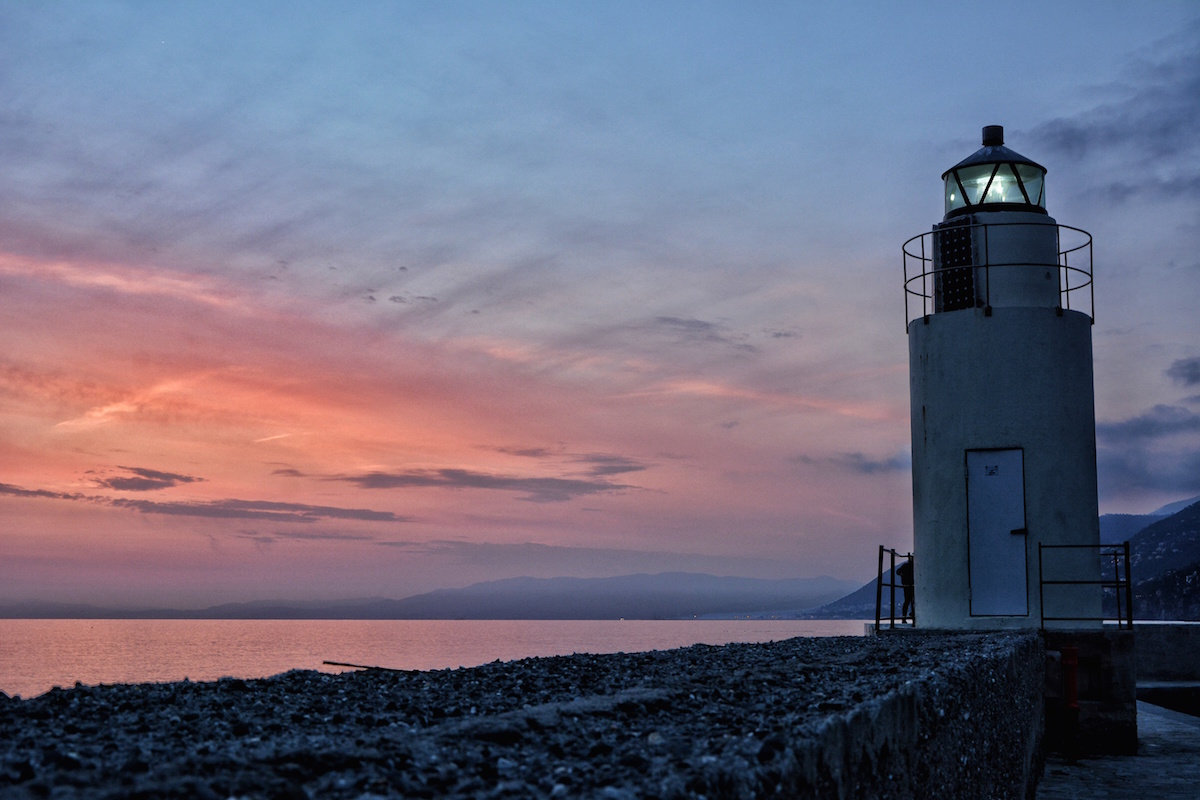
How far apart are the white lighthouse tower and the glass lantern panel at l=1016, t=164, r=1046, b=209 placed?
0.35 ft

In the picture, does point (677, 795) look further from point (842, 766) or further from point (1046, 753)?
point (1046, 753)

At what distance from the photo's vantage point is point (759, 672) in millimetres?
7391

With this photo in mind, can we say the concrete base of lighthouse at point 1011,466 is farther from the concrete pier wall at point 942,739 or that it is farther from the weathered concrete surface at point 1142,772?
the concrete pier wall at point 942,739

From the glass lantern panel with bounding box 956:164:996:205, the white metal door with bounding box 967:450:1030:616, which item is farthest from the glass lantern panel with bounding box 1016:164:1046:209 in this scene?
the white metal door with bounding box 967:450:1030:616

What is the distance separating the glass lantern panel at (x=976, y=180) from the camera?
17688 millimetres

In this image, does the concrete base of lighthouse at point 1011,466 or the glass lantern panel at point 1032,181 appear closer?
the concrete base of lighthouse at point 1011,466

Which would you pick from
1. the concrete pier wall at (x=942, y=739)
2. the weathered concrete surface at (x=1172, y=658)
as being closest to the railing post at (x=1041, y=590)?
the concrete pier wall at (x=942, y=739)

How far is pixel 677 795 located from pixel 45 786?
2054mm

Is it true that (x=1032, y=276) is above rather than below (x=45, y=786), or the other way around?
above

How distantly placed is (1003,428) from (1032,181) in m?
4.65

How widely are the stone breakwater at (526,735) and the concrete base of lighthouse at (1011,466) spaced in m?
8.66

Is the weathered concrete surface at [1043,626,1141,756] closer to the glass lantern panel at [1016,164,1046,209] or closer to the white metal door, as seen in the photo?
the white metal door

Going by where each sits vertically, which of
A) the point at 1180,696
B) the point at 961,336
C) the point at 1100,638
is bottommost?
the point at 1180,696

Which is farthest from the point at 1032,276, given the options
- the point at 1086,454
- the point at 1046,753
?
the point at 1046,753
